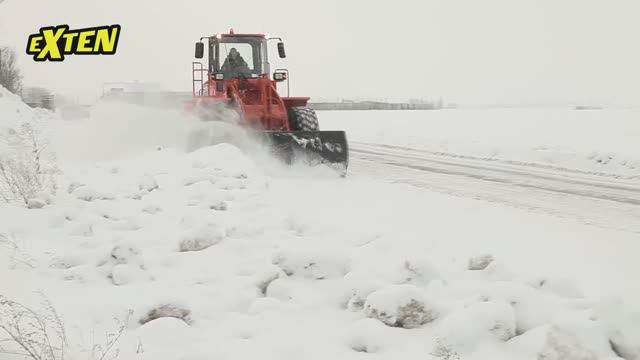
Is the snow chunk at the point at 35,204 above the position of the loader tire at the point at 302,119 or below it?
below

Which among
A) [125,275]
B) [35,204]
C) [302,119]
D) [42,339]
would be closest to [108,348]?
[42,339]

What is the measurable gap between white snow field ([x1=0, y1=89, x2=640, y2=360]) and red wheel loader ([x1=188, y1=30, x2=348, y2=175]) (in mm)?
2038

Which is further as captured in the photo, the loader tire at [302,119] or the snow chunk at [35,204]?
the loader tire at [302,119]

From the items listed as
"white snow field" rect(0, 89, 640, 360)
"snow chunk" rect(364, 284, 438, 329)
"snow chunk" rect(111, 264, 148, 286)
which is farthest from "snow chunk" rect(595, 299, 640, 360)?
"snow chunk" rect(111, 264, 148, 286)

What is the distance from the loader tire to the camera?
1151 centimetres

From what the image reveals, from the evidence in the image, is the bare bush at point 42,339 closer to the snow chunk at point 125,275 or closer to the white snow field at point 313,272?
the white snow field at point 313,272

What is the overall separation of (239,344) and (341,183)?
6795 millimetres

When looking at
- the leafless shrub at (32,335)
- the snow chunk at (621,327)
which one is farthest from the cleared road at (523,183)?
the leafless shrub at (32,335)

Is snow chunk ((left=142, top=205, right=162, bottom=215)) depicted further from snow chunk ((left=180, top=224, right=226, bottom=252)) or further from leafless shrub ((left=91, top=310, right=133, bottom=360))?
leafless shrub ((left=91, top=310, right=133, bottom=360))

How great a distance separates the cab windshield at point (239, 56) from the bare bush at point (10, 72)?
3389 cm

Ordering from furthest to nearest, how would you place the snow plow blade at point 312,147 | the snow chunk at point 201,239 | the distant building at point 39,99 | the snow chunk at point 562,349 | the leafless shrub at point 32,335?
the distant building at point 39,99 < the snow plow blade at point 312,147 < the snow chunk at point 201,239 < the snow chunk at point 562,349 < the leafless shrub at point 32,335

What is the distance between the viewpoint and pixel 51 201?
21.6ft

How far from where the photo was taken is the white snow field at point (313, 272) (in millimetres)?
3074

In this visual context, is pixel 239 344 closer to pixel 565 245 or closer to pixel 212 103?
Answer: pixel 565 245
